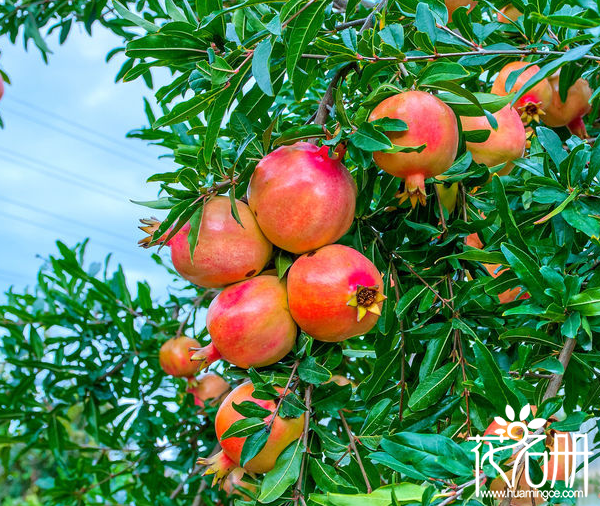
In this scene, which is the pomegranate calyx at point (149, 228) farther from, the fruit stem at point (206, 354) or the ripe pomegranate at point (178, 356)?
the ripe pomegranate at point (178, 356)

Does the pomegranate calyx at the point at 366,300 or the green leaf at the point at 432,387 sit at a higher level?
the pomegranate calyx at the point at 366,300

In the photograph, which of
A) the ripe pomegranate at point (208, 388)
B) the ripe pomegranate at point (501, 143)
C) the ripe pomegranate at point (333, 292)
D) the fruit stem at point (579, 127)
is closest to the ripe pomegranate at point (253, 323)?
the ripe pomegranate at point (333, 292)

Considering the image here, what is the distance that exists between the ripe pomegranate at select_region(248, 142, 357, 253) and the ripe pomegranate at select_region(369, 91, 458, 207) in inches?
2.6

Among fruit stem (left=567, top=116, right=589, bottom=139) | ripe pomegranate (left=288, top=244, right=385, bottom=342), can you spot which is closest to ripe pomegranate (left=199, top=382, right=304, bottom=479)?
ripe pomegranate (left=288, top=244, right=385, bottom=342)

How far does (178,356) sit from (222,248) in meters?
0.86

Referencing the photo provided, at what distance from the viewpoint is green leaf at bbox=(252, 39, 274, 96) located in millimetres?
699

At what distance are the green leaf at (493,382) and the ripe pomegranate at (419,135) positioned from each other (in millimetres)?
204

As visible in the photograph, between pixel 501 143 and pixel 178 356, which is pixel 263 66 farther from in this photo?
pixel 178 356

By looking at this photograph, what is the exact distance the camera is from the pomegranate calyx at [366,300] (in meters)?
0.78

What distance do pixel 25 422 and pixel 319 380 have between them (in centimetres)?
131

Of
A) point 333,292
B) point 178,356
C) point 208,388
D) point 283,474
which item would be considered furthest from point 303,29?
point 208,388

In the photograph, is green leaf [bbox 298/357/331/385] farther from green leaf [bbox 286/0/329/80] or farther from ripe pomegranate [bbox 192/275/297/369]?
green leaf [bbox 286/0/329/80]

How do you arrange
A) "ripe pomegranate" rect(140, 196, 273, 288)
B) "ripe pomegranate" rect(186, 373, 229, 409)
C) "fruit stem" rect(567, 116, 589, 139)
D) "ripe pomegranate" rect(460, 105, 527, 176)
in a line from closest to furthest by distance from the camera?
"ripe pomegranate" rect(140, 196, 273, 288) → "ripe pomegranate" rect(460, 105, 527, 176) → "fruit stem" rect(567, 116, 589, 139) → "ripe pomegranate" rect(186, 373, 229, 409)

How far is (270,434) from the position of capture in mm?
812
